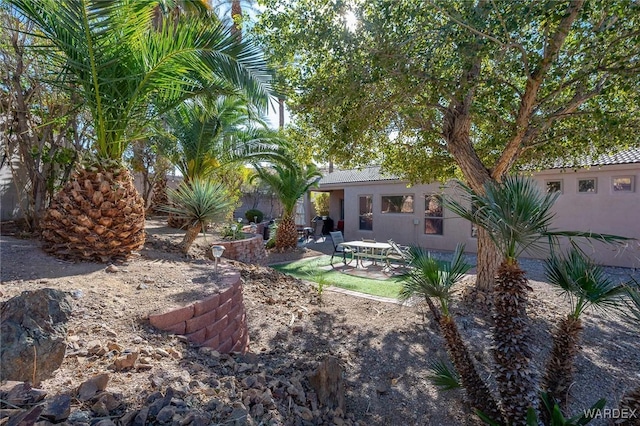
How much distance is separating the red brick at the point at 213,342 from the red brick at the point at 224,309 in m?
0.24

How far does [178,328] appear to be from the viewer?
11.1 ft

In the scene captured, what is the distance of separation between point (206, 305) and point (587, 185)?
12559 millimetres

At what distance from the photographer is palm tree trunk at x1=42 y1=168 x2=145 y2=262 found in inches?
194

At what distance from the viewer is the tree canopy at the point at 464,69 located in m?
4.43

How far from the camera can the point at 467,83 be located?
508 cm

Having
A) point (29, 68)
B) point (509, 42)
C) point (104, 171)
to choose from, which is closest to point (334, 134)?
point (509, 42)

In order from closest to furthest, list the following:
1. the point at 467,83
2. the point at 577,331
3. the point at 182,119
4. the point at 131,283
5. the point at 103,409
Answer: the point at 103,409
the point at 577,331
the point at 131,283
the point at 467,83
the point at 182,119

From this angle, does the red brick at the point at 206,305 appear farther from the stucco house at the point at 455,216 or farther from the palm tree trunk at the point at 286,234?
the palm tree trunk at the point at 286,234

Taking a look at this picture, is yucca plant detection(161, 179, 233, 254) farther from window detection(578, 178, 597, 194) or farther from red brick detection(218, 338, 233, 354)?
window detection(578, 178, 597, 194)

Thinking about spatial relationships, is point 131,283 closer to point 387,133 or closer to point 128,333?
point 128,333

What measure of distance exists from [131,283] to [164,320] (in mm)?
1295

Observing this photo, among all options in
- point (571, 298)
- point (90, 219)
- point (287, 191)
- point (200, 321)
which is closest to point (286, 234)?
point (287, 191)

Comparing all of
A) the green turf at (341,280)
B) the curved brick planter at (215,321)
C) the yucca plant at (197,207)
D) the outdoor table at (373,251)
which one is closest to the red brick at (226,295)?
the curved brick planter at (215,321)

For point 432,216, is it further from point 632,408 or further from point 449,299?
point 632,408
